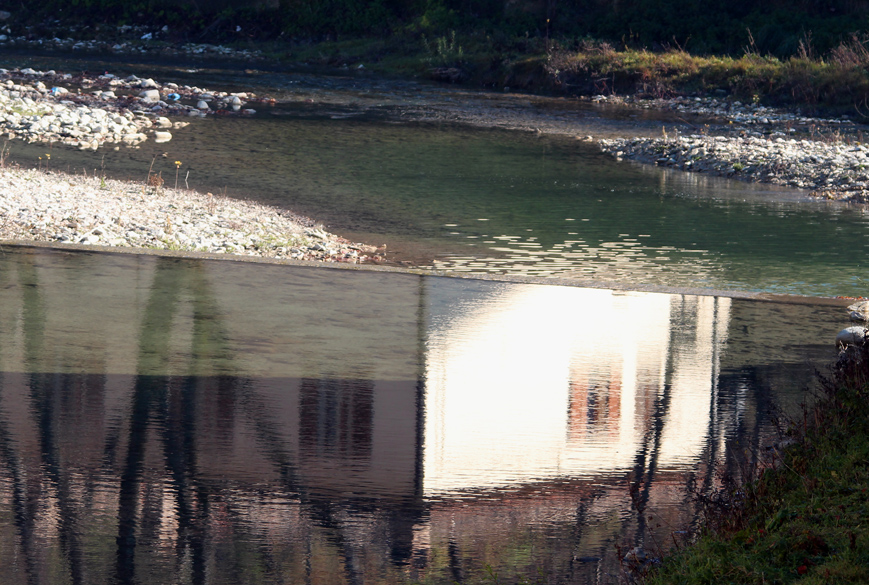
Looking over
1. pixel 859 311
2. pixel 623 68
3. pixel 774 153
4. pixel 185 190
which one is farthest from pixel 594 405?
pixel 623 68

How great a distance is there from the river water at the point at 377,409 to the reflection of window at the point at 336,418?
0.7 inches

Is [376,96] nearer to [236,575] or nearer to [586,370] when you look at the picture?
[586,370]

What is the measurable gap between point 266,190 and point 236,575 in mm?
12743

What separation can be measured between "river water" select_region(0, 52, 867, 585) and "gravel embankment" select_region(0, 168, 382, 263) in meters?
1.53

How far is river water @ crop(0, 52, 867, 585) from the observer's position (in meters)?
4.60

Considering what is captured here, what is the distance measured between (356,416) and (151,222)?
22.2 feet

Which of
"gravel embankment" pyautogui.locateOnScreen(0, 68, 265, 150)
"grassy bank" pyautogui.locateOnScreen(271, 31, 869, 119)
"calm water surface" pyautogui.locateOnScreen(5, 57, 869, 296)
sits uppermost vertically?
"grassy bank" pyautogui.locateOnScreen(271, 31, 869, 119)

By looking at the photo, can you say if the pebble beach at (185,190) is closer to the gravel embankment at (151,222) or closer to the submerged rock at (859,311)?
the gravel embankment at (151,222)

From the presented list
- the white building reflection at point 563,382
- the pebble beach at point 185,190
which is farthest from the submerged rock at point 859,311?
the pebble beach at point 185,190

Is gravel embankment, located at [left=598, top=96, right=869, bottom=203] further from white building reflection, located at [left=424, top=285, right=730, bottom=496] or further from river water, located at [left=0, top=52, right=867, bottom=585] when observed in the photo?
white building reflection, located at [left=424, top=285, right=730, bottom=496]

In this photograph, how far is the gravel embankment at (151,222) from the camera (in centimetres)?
1133

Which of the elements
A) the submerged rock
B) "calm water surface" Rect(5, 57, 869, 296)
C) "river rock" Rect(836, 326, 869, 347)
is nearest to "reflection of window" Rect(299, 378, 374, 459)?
"river rock" Rect(836, 326, 869, 347)

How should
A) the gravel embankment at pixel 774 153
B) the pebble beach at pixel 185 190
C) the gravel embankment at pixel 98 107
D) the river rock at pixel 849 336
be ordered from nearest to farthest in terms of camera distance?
the river rock at pixel 849 336
the pebble beach at pixel 185 190
the gravel embankment at pixel 774 153
the gravel embankment at pixel 98 107

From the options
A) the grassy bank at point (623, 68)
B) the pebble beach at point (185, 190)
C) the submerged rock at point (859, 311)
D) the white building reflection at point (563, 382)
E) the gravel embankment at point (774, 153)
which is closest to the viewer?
the white building reflection at point (563, 382)
